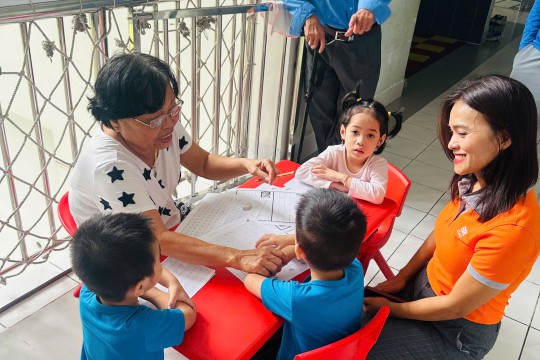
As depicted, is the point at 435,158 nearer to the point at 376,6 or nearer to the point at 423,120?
the point at 423,120

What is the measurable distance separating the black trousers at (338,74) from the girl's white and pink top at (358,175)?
0.77m

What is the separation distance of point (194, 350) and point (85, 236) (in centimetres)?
32

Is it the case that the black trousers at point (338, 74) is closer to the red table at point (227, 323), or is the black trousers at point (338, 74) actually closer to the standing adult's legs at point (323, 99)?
the standing adult's legs at point (323, 99)

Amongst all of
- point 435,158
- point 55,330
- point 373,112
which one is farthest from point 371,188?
point 435,158

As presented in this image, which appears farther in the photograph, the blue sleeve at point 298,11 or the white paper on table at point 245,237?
the blue sleeve at point 298,11

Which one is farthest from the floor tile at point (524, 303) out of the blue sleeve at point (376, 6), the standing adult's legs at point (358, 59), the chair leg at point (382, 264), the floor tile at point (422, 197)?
the blue sleeve at point (376, 6)

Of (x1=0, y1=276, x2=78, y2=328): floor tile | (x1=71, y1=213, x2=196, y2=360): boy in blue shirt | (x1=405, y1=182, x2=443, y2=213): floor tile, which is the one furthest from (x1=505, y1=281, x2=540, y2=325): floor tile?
(x1=0, y1=276, x2=78, y2=328): floor tile

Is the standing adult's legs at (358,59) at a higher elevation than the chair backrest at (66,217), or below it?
higher

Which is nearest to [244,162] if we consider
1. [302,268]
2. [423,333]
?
[302,268]

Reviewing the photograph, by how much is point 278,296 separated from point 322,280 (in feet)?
0.37

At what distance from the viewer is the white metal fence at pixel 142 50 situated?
1728mm

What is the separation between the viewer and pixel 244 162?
166 centimetres

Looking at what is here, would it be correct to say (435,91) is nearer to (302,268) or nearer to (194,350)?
(302,268)

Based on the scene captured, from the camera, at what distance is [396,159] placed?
3328 mm
